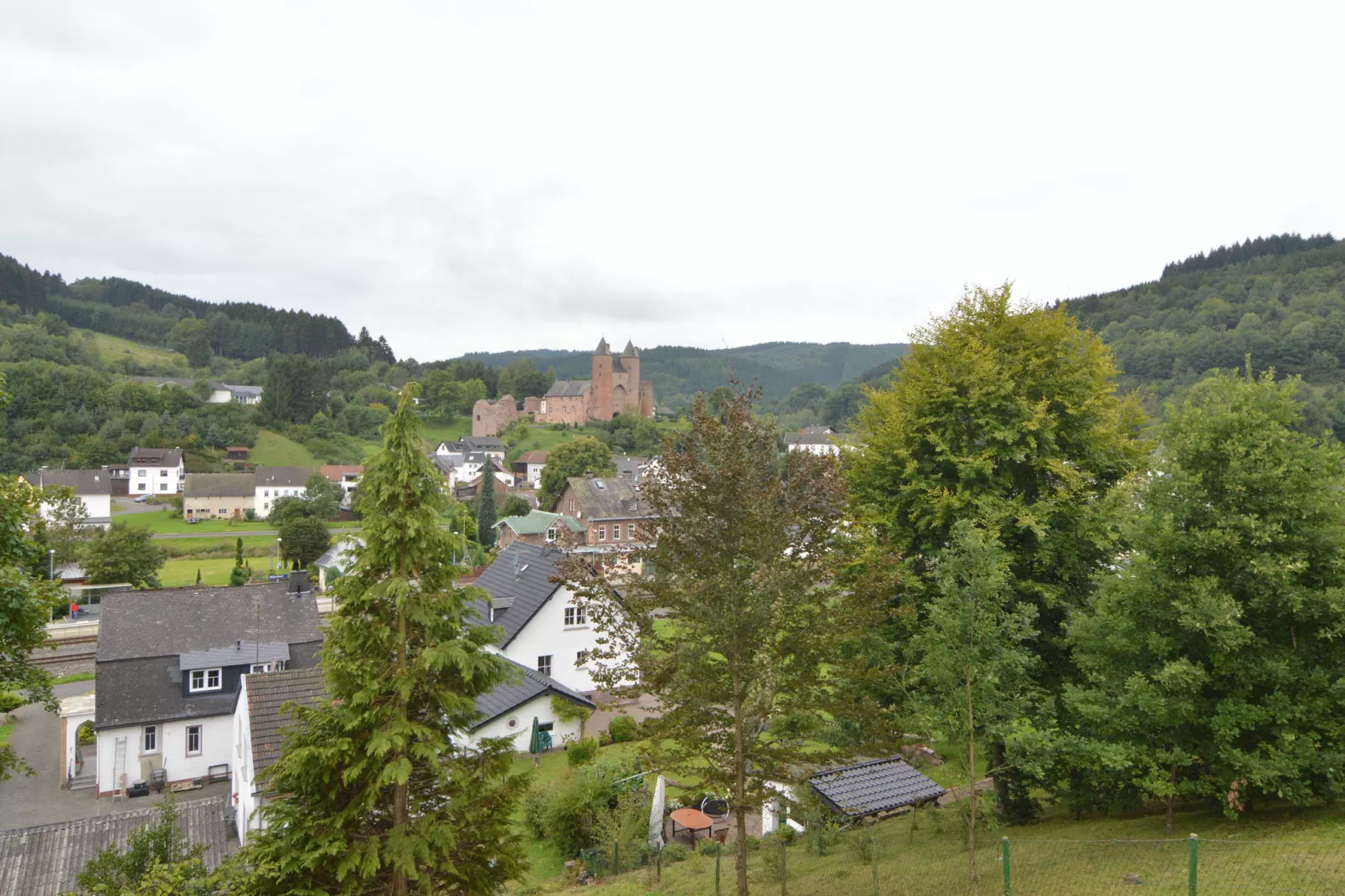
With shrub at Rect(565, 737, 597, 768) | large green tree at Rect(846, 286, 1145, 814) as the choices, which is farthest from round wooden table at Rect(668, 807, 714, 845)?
large green tree at Rect(846, 286, 1145, 814)

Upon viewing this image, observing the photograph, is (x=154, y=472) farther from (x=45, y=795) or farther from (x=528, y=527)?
(x=45, y=795)

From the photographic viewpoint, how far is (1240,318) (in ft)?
373

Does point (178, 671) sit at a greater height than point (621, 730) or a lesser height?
greater

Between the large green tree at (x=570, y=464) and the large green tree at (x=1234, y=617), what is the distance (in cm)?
7366

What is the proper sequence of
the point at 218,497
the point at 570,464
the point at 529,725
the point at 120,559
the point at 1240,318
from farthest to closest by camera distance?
the point at 1240,318, the point at 570,464, the point at 218,497, the point at 120,559, the point at 529,725

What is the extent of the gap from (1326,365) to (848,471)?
108232 millimetres

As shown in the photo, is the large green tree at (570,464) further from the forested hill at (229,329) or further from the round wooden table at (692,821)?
the forested hill at (229,329)

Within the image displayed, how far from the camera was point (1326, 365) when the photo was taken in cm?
9388

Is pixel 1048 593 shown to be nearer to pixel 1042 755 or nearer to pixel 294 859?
Answer: pixel 1042 755

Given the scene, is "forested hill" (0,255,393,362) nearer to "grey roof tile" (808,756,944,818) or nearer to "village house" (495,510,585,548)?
"village house" (495,510,585,548)

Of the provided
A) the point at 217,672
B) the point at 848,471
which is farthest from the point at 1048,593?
the point at 217,672

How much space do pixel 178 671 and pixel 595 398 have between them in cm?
11893

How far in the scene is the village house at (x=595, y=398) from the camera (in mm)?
141625

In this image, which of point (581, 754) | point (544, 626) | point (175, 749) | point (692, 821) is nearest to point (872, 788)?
point (692, 821)
